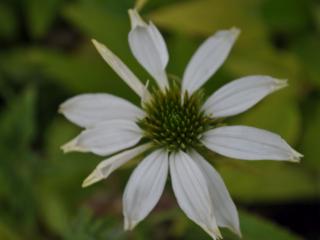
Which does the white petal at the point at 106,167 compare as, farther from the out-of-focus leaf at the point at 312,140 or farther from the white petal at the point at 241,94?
the out-of-focus leaf at the point at 312,140

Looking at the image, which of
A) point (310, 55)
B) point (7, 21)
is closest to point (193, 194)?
point (310, 55)

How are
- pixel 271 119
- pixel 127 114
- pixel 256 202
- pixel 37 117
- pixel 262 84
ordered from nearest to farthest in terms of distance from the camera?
1. pixel 262 84
2. pixel 127 114
3. pixel 271 119
4. pixel 256 202
5. pixel 37 117

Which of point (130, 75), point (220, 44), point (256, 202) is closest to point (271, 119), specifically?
point (256, 202)

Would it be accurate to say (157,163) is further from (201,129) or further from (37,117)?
(37,117)

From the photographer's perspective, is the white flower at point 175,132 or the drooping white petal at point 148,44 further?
the drooping white petal at point 148,44

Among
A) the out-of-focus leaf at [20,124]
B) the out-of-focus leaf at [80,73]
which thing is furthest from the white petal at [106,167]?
the out-of-focus leaf at [80,73]

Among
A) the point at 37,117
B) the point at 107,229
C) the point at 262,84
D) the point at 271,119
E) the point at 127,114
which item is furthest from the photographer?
the point at 37,117

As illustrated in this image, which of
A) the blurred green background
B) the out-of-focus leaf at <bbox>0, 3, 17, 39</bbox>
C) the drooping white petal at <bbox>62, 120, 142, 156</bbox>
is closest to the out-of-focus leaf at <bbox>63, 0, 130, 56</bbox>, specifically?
the blurred green background
